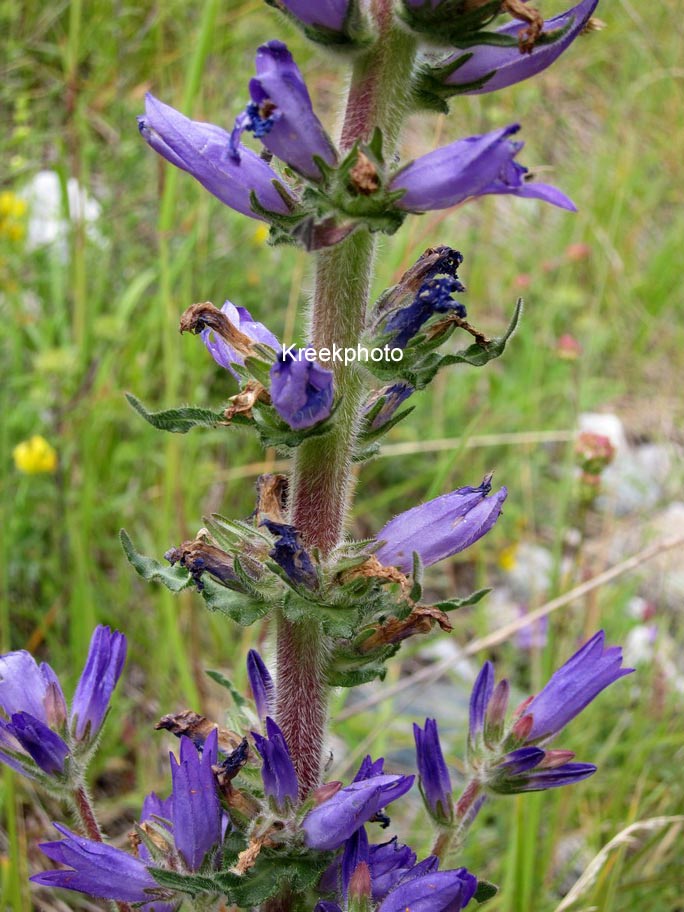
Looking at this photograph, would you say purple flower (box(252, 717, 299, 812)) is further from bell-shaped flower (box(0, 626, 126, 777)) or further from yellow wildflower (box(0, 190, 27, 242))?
yellow wildflower (box(0, 190, 27, 242))

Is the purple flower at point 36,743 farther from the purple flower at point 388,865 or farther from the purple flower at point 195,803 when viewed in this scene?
the purple flower at point 388,865

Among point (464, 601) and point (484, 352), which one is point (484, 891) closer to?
point (464, 601)

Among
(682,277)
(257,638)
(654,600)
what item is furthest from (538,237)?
(257,638)

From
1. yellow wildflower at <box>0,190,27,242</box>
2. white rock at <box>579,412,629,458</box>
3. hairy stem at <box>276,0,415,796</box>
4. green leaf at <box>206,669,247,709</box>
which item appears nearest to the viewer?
hairy stem at <box>276,0,415,796</box>

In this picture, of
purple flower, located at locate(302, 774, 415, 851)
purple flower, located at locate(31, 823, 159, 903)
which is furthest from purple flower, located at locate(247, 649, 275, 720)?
purple flower, located at locate(31, 823, 159, 903)

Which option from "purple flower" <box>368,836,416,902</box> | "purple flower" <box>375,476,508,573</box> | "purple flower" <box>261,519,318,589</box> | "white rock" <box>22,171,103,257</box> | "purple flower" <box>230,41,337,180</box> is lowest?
"purple flower" <box>368,836,416,902</box>
